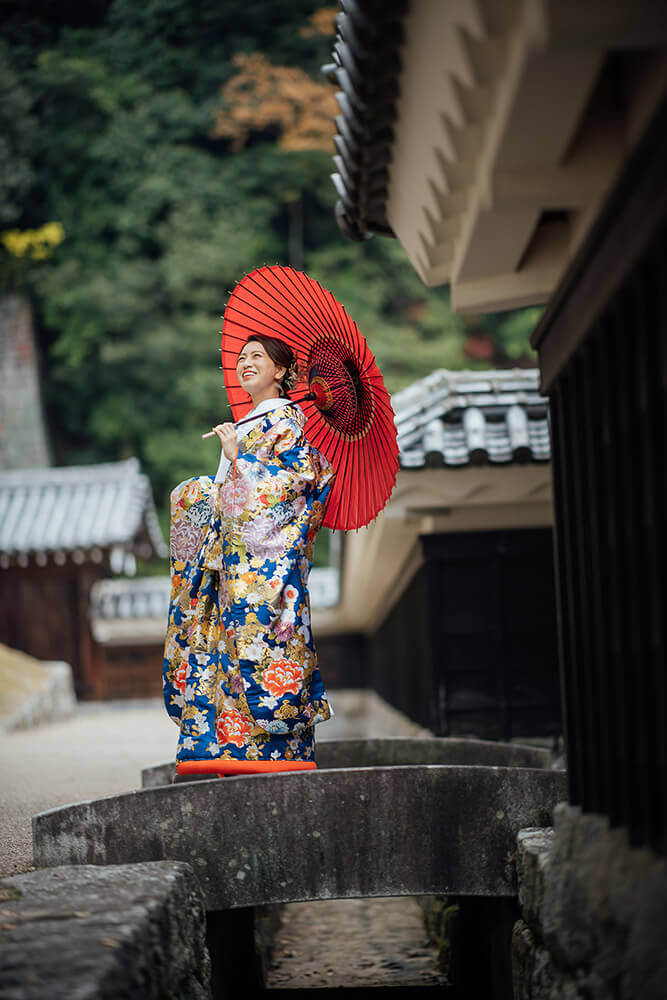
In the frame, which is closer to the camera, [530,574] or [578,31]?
[578,31]

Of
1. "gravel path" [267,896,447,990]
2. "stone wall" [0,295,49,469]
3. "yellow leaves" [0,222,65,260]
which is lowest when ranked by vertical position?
"gravel path" [267,896,447,990]

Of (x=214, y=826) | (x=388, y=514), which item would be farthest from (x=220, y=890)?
(x=388, y=514)

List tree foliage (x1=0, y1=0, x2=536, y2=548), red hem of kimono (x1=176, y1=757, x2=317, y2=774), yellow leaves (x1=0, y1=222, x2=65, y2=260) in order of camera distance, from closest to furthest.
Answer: red hem of kimono (x1=176, y1=757, x2=317, y2=774) < tree foliage (x1=0, y1=0, x2=536, y2=548) < yellow leaves (x1=0, y1=222, x2=65, y2=260)

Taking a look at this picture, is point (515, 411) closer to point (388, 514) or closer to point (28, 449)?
point (388, 514)

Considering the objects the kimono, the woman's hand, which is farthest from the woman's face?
the woman's hand

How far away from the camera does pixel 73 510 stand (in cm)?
1956

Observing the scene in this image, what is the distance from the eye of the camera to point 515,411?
20.2 feet

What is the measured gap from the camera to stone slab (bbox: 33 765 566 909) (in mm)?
3686

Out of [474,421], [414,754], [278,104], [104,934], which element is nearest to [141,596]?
[278,104]

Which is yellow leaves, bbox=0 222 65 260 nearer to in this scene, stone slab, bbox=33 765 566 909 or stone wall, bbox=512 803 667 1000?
stone slab, bbox=33 765 566 909

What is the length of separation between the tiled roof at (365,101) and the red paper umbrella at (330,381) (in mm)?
406

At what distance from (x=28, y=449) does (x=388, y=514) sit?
2191 cm

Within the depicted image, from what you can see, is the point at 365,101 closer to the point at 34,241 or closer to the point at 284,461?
the point at 284,461

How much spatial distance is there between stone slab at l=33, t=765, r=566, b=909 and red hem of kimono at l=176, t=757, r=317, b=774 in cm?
27
